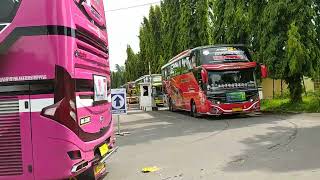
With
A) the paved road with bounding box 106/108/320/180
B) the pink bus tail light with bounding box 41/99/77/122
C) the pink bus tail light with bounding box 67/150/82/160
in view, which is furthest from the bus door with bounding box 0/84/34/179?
the paved road with bounding box 106/108/320/180

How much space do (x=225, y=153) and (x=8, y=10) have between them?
7133 mm

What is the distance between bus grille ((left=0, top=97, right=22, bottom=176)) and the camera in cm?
707

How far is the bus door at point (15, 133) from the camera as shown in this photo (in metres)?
7.03

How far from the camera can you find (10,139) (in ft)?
23.2

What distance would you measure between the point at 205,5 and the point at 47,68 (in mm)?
33705

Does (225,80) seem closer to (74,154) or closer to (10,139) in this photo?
(74,154)

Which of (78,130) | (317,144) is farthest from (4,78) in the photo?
(317,144)

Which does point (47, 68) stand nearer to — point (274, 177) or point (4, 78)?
point (4, 78)

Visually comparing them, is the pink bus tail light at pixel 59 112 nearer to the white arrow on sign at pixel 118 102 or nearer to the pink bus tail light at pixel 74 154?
the pink bus tail light at pixel 74 154

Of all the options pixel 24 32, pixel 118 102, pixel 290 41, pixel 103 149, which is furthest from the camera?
pixel 290 41

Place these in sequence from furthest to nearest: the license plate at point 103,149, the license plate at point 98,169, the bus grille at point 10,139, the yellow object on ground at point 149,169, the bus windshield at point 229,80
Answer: the bus windshield at point 229,80, the yellow object on ground at point 149,169, the license plate at point 98,169, the license plate at point 103,149, the bus grille at point 10,139

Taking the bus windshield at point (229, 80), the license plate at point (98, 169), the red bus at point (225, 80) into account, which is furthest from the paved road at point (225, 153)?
the bus windshield at point (229, 80)

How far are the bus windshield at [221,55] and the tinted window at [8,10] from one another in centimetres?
1744

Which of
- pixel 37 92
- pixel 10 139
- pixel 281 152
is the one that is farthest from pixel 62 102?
pixel 281 152
